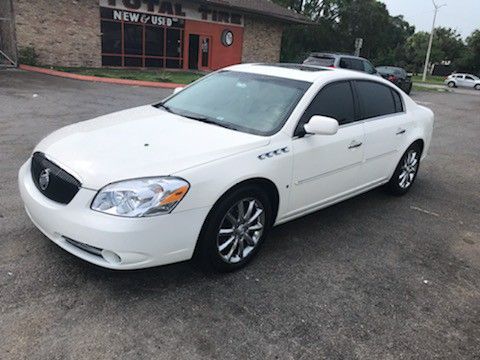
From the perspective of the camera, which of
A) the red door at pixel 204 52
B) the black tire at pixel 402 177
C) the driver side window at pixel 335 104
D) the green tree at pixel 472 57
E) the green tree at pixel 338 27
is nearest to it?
the driver side window at pixel 335 104

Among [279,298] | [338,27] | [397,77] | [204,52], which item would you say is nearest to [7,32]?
[204,52]

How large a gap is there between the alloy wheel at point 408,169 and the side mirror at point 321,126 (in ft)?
7.31

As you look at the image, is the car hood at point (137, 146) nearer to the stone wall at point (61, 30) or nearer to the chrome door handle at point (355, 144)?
the chrome door handle at point (355, 144)

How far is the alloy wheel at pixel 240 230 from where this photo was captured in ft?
11.1

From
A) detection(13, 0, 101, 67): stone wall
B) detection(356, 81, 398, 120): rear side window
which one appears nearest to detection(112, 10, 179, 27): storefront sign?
detection(13, 0, 101, 67): stone wall

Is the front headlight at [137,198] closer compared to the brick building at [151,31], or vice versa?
the front headlight at [137,198]

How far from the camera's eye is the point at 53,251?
3600 millimetres

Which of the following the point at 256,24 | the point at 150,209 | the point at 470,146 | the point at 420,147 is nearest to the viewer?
the point at 150,209

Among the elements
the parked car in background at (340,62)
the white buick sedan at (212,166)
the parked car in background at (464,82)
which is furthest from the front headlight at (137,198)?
the parked car in background at (464,82)

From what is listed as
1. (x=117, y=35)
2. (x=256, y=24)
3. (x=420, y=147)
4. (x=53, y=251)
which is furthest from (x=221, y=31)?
(x=53, y=251)

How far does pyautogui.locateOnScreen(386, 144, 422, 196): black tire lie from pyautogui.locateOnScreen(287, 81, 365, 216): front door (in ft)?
3.24

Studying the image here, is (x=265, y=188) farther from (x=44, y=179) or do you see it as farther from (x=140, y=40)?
(x=140, y=40)

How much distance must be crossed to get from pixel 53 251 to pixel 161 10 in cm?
2231

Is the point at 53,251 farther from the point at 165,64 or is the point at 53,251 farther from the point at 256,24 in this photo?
the point at 256,24
